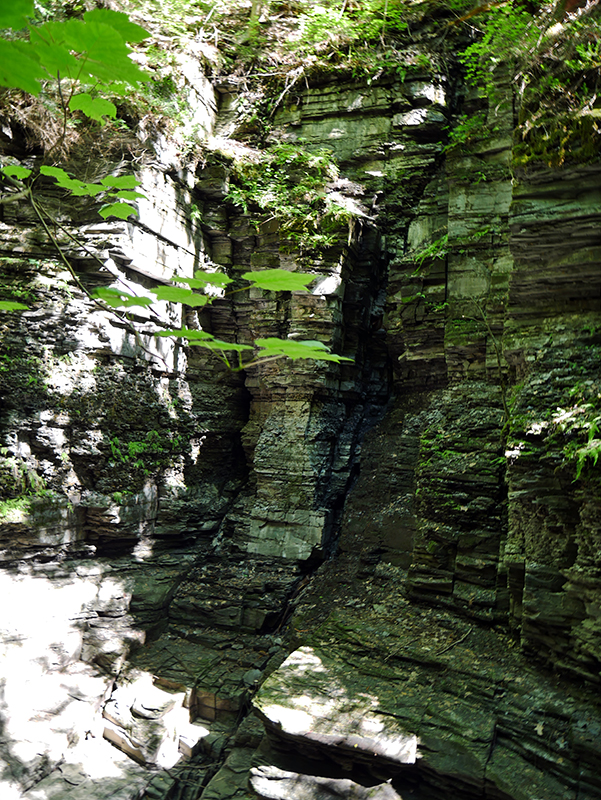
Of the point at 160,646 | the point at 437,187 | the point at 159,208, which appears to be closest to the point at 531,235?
the point at 437,187

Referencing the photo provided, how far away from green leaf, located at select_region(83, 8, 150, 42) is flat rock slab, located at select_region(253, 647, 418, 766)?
5249 millimetres

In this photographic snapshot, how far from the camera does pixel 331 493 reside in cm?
827

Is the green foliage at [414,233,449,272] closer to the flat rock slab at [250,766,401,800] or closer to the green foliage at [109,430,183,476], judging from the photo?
the green foliage at [109,430,183,476]

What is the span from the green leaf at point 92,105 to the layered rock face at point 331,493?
4110 millimetres

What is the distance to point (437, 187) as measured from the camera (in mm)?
8406

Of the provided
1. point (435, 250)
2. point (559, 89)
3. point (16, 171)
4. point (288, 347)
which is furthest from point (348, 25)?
point (288, 347)

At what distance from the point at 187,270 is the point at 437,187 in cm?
439

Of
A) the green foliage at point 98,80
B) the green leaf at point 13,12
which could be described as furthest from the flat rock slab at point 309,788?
the green leaf at point 13,12

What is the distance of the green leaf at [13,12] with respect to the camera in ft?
3.49

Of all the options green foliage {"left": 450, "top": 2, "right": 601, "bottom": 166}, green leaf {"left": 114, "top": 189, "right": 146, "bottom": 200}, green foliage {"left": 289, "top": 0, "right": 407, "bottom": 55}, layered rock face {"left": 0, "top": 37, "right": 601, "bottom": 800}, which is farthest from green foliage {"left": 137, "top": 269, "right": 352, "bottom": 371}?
green foliage {"left": 289, "top": 0, "right": 407, "bottom": 55}

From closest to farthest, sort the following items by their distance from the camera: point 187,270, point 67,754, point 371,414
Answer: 1. point 67,754
2. point 187,270
3. point 371,414

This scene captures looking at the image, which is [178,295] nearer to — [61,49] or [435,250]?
[61,49]

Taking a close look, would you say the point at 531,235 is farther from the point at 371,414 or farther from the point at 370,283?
the point at 371,414

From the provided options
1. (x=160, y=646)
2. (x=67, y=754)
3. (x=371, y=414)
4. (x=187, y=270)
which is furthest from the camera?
(x=371, y=414)
